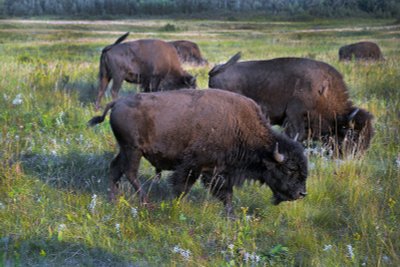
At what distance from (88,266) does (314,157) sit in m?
3.79

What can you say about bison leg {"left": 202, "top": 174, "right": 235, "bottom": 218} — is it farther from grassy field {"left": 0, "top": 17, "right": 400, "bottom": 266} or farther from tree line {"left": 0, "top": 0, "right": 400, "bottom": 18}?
tree line {"left": 0, "top": 0, "right": 400, "bottom": 18}

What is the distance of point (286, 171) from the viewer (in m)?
5.55

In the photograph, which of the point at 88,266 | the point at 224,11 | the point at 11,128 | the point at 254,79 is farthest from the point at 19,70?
the point at 224,11

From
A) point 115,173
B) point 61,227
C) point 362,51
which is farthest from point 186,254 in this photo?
point 362,51

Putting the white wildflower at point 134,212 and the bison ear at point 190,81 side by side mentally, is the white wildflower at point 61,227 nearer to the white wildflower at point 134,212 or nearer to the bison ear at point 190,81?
the white wildflower at point 134,212

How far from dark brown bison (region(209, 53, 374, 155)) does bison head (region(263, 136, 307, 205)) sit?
223 cm

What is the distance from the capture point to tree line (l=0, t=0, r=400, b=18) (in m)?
15.9

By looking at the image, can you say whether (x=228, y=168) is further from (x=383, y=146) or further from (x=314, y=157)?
(x=383, y=146)

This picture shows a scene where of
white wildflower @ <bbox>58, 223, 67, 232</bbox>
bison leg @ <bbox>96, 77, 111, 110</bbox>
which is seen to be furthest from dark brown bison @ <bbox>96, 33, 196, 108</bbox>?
white wildflower @ <bbox>58, 223, 67, 232</bbox>

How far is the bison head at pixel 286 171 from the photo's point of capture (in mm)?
5461

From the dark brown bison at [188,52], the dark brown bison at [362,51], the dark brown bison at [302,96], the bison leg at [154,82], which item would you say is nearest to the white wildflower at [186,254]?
the dark brown bison at [302,96]

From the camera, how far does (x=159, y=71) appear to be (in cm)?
1235

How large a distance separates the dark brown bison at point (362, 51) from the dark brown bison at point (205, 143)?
16.2 metres

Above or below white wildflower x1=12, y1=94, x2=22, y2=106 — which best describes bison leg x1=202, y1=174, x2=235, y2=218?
below
